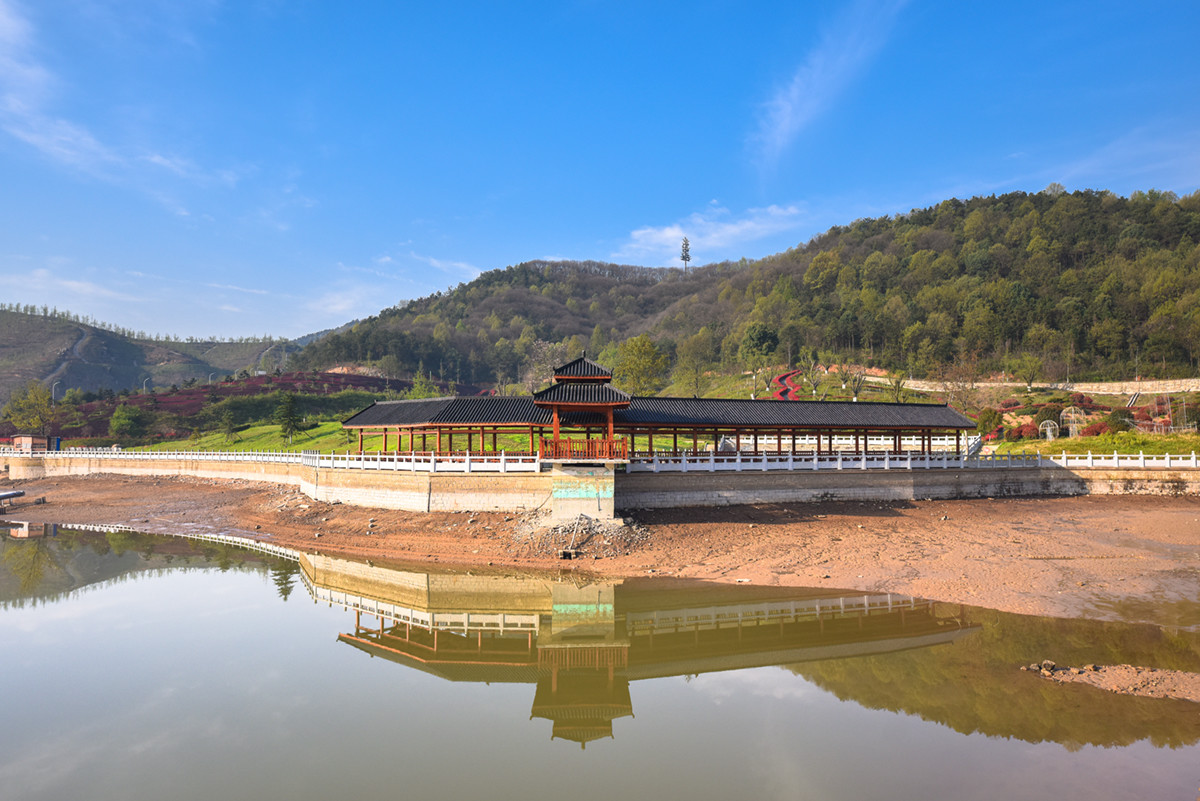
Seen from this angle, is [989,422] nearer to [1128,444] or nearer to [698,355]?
[1128,444]

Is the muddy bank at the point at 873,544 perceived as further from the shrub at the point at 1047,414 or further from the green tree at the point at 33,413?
the green tree at the point at 33,413

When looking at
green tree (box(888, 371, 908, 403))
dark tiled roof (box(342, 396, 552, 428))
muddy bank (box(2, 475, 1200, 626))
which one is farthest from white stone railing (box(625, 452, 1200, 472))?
green tree (box(888, 371, 908, 403))

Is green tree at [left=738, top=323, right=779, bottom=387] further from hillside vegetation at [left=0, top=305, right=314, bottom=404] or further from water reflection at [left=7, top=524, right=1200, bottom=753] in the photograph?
hillside vegetation at [left=0, top=305, right=314, bottom=404]

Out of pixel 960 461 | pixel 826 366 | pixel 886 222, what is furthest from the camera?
pixel 886 222

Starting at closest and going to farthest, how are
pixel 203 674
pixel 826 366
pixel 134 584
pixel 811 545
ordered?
pixel 203 674 → pixel 134 584 → pixel 811 545 → pixel 826 366

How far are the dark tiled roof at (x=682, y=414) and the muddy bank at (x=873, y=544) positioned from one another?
4.49 metres

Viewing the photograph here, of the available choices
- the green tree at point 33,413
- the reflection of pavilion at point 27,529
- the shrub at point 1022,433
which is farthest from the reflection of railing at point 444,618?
the green tree at point 33,413

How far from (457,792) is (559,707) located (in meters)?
3.53

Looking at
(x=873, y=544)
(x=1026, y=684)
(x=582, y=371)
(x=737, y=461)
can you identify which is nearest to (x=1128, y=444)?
(x=873, y=544)

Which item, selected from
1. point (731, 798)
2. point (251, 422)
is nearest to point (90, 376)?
point (251, 422)

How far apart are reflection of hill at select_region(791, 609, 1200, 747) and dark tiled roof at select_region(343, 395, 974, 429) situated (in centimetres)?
1529

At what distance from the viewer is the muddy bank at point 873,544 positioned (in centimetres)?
1934

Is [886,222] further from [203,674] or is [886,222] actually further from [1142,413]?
[203,674]

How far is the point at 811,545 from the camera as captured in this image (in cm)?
2414
